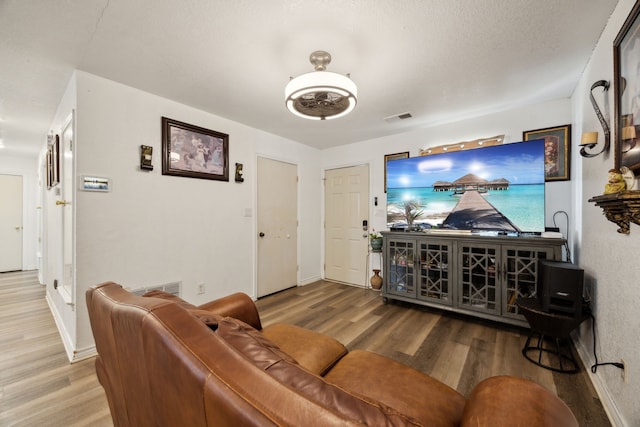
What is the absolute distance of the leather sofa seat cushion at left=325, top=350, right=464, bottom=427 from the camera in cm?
97

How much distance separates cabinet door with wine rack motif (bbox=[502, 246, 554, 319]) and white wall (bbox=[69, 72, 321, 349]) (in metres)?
2.98

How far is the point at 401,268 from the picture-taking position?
3365 mm

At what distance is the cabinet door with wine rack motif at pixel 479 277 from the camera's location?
2.68m

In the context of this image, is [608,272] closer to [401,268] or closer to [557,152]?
[557,152]

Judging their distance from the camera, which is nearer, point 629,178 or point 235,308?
point 629,178

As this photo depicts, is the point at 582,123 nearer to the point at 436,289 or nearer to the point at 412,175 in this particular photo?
the point at 412,175

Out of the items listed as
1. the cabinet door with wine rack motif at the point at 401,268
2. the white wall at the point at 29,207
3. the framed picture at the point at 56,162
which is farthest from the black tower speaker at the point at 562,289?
the white wall at the point at 29,207

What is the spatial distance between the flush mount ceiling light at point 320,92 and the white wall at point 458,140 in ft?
6.55

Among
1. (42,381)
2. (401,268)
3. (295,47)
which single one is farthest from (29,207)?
(401,268)

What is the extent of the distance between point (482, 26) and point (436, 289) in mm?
2557

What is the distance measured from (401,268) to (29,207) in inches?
297

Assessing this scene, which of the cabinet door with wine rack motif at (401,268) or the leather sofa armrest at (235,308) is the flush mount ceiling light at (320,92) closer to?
the leather sofa armrest at (235,308)

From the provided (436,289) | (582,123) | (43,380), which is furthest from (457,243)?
(43,380)

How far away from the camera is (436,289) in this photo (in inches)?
120
